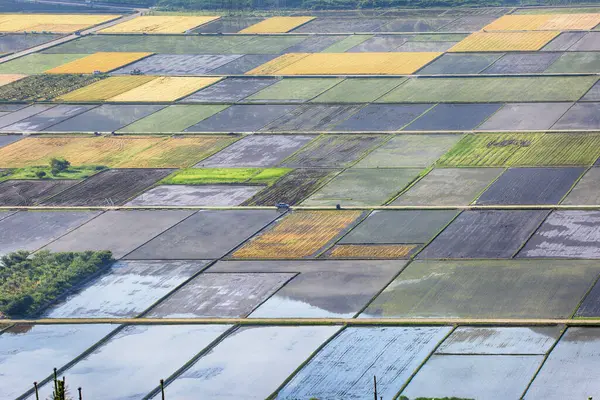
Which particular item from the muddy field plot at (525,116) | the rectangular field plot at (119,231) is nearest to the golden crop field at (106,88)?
the rectangular field plot at (119,231)

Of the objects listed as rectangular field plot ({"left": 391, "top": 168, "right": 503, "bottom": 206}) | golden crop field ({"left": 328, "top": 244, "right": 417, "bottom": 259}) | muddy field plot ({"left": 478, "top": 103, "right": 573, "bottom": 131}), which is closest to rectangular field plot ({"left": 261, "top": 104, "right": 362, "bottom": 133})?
muddy field plot ({"left": 478, "top": 103, "right": 573, "bottom": 131})

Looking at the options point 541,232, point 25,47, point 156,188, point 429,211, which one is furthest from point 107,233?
point 25,47

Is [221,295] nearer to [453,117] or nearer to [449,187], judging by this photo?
[449,187]

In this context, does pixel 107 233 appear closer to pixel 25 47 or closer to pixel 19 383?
pixel 19 383

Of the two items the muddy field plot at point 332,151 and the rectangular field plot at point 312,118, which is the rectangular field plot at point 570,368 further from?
the rectangular field plot at point 312,118

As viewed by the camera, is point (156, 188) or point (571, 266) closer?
point (571, 266)

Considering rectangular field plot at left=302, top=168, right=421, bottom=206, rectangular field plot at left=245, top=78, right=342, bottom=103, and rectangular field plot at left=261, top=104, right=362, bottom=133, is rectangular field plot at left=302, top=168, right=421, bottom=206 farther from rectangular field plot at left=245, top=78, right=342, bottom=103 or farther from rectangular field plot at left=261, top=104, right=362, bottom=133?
rectangular field plot at left=245, top=78, right=342, bottom=103
